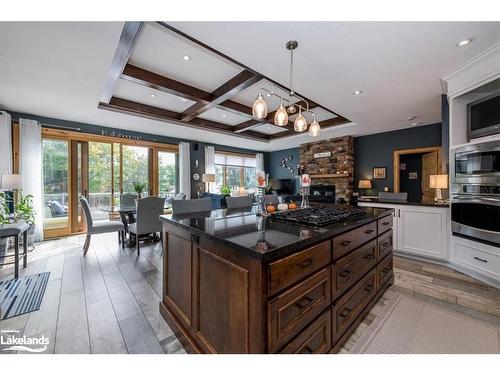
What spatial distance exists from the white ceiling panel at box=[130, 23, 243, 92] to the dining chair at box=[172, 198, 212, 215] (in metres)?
1.59

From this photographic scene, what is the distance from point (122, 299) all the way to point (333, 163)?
609 centimetres

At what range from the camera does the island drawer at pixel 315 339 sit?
1.06 metres

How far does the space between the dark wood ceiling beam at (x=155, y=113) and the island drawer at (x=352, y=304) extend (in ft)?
14.5

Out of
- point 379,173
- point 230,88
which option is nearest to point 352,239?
point 230,88

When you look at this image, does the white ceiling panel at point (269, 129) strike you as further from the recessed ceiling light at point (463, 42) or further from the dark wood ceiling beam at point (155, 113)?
the recessed ceiling light at point (463, 42)

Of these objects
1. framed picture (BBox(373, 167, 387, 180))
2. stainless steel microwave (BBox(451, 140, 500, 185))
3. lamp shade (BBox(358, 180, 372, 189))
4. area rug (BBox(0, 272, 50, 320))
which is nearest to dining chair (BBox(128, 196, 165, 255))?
area rug (BBox(0, 272, 50, 320))

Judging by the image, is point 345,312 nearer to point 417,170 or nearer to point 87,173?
point 87,173

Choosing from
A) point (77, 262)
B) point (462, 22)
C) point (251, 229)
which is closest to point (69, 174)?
point (77, 262)

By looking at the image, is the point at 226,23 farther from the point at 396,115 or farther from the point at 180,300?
the point at 396,115

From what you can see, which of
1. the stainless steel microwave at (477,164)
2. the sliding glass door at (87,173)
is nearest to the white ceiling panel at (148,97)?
the sliding glass door at (87,173)

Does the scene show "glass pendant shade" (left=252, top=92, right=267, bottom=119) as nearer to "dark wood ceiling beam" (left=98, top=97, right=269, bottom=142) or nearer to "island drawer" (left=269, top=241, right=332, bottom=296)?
"island drawer" (left=269, top=241, right=332, bottom=296)

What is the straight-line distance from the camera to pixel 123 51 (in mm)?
2184

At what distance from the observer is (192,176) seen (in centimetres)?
669
